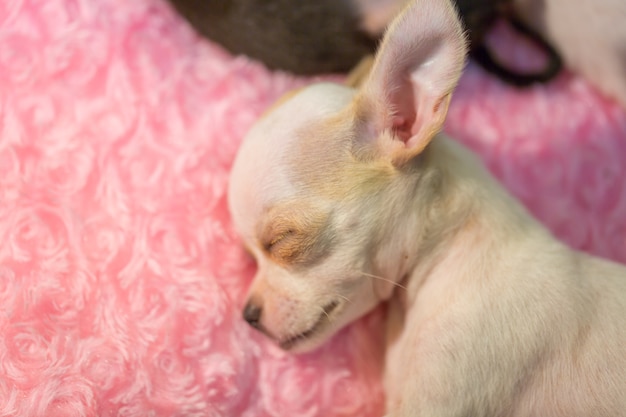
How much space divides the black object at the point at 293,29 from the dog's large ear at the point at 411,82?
0.65 m

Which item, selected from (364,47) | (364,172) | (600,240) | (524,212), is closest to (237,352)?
(364,172)

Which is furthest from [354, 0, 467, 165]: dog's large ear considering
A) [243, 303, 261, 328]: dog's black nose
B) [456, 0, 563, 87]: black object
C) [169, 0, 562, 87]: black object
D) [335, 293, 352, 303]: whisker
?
[456, 0, 563, 87]: black object

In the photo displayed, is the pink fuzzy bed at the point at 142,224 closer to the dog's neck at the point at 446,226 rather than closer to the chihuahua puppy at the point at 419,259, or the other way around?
the chihuahua puppy at the point at 419,259

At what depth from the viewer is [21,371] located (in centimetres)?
171

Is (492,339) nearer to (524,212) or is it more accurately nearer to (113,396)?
(524,212)

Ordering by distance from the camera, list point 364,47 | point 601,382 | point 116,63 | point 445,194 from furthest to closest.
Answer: point 364,47, point 116,63, point 445,194, point 601,382

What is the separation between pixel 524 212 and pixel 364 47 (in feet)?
2.61

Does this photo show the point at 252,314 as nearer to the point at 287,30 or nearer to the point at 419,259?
the point at 419,259

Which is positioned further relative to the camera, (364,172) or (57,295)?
(57,295)

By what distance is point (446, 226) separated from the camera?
5.82ft

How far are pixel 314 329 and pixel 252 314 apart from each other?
17 cm

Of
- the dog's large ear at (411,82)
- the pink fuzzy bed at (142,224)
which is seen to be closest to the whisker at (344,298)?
the pink fuzzy bed at (142,224)

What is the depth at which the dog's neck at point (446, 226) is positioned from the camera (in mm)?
1727

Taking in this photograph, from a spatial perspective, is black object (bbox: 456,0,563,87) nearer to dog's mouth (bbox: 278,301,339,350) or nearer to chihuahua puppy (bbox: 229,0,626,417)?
chihuahua puppy (bbox: 229,0,626,417)
